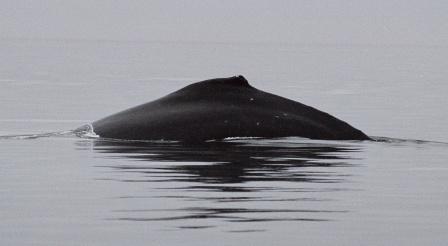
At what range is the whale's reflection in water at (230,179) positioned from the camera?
12.2m

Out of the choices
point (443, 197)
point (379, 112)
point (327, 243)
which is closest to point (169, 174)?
point (443, 197)

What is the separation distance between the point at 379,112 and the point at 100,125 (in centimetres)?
1214

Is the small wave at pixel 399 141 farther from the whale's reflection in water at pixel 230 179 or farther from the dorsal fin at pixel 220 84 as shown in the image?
the dorsal fin at pixel 220 84

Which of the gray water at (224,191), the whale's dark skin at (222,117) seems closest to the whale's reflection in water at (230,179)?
the gray water at (224,191)

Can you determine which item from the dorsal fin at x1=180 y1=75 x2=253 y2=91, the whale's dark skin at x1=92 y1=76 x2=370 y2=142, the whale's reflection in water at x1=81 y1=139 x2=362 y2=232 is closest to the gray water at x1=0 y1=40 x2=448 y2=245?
the whale's reflection in water at x1=81 y1=139 x2=362 y2=232

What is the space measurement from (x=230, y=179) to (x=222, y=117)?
16.9ft

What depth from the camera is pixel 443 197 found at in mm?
13859

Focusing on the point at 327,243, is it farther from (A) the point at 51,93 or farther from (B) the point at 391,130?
(A) the point at 51,93

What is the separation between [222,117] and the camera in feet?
65.9

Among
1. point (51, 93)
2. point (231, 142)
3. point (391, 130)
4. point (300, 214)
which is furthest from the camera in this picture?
point (51, 93)

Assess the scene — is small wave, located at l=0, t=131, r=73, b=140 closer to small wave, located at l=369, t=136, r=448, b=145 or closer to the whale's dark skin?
the whale's dark skin

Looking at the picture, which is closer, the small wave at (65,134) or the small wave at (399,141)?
the small wave at (65,134)

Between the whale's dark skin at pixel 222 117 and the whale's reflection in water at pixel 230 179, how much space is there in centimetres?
27

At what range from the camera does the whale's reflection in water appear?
40.2 feet
